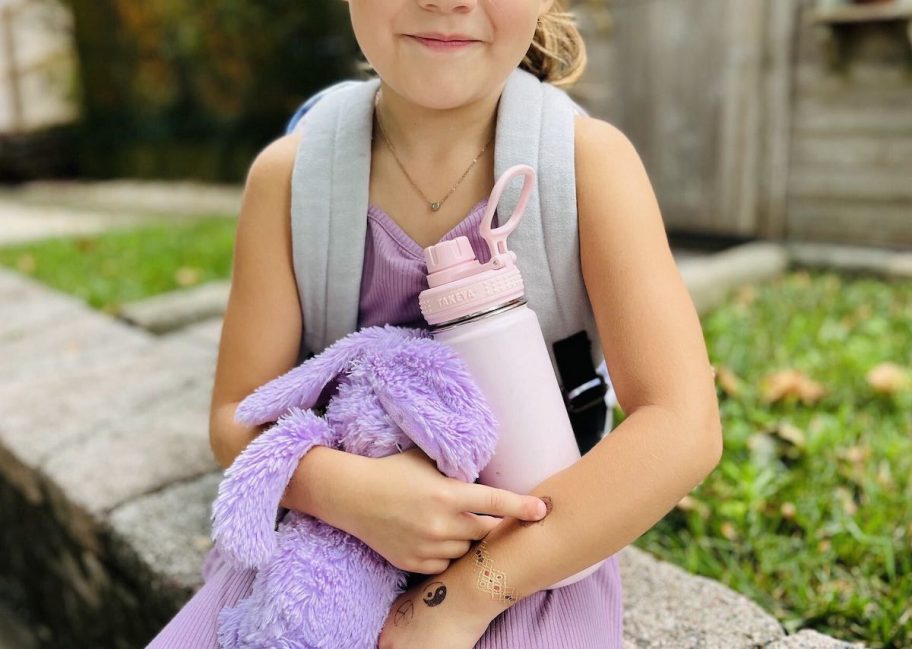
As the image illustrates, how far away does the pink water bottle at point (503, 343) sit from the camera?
Answer: 0.94 metres

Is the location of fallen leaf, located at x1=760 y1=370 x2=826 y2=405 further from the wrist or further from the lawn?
the wrist

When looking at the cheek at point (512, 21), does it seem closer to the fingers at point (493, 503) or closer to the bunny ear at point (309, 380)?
the bunny ear at point (309, 380)

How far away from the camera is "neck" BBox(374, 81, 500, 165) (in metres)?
1.12

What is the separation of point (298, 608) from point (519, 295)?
409 millimetres

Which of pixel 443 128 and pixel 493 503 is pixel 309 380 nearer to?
pixel 493 503

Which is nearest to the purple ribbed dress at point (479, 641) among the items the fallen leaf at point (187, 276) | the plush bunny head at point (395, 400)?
the plush bunny head at point (395, 400)

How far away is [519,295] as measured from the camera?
0.96m

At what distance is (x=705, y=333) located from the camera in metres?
2.77

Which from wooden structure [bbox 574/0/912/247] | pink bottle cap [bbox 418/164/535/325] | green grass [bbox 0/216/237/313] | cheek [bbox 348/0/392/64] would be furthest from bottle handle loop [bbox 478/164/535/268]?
wooden structure [bbox 574/0/912/247]

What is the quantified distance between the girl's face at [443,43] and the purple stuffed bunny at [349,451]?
0.30 m

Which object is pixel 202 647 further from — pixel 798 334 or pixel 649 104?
pixel 649 104

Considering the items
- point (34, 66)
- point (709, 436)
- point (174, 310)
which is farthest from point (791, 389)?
point (34, 66)

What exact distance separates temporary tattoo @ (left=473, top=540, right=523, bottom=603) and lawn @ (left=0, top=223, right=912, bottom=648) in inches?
24.4

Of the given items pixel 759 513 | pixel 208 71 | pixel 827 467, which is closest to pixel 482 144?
pixel 759 513
